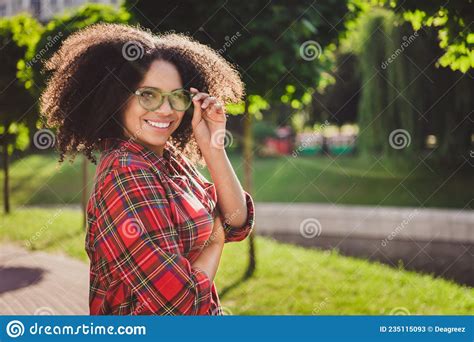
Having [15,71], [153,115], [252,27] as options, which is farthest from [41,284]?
[153,115]

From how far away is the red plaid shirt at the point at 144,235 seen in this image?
4.80 feet

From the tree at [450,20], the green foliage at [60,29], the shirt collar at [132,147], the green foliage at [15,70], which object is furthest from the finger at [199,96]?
the green foliage at [15,70]

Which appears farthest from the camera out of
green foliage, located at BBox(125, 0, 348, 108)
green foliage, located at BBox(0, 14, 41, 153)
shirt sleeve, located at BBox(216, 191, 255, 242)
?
green foliage, located at BBox(0, 14, 41, 153)

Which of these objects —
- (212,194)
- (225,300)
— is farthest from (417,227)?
(212,194)

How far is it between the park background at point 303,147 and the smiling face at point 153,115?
3.09 feet

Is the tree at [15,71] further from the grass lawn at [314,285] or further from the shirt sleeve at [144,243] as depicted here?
the shirt sleeve at [144,243]

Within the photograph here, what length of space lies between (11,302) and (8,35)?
3416 mm

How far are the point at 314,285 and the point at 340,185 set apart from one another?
11.5 metres

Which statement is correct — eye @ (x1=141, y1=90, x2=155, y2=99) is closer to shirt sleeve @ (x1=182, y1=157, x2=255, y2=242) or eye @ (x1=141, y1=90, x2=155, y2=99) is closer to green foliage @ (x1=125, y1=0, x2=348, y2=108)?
shirt sleeve @ (x1=182, y1=157, x2=255, y2=242)

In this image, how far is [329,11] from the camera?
4719 millimetres

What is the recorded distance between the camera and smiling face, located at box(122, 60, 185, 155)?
67.3 inches

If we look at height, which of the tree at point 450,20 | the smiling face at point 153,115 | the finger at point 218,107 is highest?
the tree at point 450,20

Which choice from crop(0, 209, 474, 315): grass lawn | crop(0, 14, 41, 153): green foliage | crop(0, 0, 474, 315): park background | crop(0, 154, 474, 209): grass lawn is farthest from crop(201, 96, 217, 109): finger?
crop(0, 154, 474, 209): grass lawn

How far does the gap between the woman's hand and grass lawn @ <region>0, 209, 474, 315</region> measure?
10.3 ft
